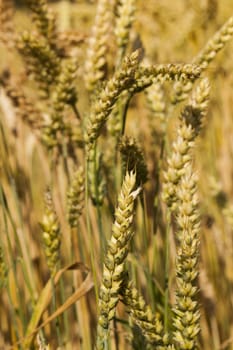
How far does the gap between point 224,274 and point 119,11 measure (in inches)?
27.4

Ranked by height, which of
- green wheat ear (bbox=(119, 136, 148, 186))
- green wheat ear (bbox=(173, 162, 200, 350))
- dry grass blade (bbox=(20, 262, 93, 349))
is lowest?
dry grass blade (bbox=(20, 262, 93, 349))

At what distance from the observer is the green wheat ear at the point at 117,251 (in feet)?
1.96

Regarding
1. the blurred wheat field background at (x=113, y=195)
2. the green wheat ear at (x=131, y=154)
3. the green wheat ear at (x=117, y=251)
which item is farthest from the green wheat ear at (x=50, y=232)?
the green wheat ear at (x=117, y=251)

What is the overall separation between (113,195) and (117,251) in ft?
1.70

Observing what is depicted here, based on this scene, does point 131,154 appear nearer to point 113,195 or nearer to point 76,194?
point 76,194

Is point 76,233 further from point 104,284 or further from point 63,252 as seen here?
point 63,252

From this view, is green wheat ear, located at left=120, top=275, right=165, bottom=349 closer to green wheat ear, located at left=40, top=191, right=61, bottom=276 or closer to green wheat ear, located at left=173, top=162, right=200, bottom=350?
green wheat ear, located at left=173, top=162, right=200, bottom=350

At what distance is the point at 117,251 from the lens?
60 centimetres

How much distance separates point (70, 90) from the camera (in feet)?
3.20

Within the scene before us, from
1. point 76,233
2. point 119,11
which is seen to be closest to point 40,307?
point 76,233

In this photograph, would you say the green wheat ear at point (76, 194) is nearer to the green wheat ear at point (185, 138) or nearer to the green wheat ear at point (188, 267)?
the green wheat ear at point (185, 138)

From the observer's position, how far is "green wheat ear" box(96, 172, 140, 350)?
0.60 metres

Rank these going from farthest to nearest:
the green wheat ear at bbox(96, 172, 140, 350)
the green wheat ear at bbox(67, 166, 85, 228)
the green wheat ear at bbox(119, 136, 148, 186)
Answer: the green wheat ear at bbox(67, 166, 85, 228) → the green wheat ear at bbox(119, 136, 148, 186) → the green wheat ear at bbox(96, 172, 140, 350)

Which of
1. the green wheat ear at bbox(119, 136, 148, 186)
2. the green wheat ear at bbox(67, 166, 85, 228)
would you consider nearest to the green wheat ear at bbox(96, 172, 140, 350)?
the green wheat ear at bbox(119, 136, 148, 186)
